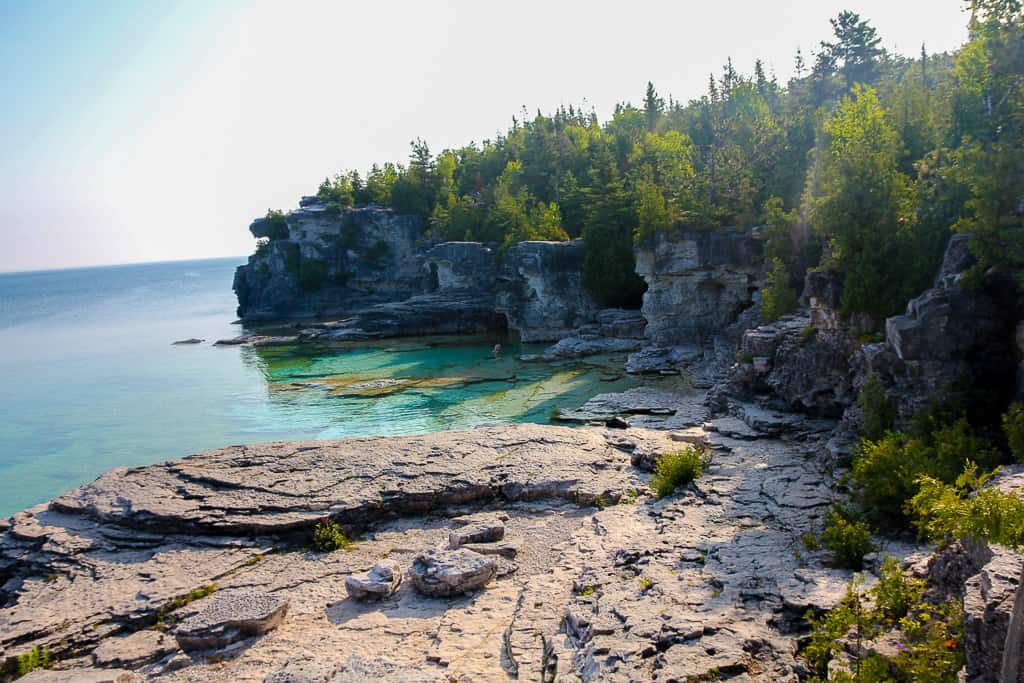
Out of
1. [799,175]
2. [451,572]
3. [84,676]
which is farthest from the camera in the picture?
[799,175]

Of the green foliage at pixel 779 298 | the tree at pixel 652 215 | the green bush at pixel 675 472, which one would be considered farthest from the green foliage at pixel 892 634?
the tree at pixel 652 215

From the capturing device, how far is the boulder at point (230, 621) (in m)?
10.3

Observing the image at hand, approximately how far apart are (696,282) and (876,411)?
2125cm

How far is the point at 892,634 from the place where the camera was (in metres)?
6.68

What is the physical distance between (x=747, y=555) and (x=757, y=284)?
944 inches

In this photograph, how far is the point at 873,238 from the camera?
54.3 feet

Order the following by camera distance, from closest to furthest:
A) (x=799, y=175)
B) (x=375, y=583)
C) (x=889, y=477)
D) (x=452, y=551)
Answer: (x=889, y=477)
(x=375, y=583)
(x=452, y=551)
(x=799, y=175)

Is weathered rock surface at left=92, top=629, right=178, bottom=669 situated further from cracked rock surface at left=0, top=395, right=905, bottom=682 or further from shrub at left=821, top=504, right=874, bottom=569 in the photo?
shrub at left=821, top=504, right=874, bottom=569

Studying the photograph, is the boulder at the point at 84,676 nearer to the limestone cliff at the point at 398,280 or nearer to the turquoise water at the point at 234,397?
the turquoise water at the point at 234,397

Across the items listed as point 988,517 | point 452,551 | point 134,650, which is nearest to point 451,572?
point 452,551

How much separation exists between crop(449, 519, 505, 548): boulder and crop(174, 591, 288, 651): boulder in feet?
10.3

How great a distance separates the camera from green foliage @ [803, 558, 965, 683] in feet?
18.8

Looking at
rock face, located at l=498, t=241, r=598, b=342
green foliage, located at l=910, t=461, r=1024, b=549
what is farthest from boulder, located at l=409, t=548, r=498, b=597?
rock face, located at l=498, t=241, r=598, b=342

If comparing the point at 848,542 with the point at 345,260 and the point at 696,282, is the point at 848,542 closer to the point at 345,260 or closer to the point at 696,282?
the point at 696,282
